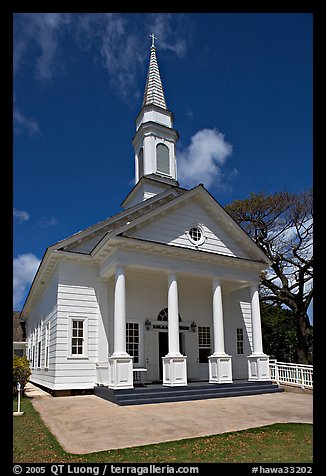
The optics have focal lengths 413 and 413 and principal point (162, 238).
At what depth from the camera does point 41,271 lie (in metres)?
19.6

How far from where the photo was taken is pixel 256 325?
18531mm

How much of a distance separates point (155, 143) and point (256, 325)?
11.3m

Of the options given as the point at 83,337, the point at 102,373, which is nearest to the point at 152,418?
the point at 102,373

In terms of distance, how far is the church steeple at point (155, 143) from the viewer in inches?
906

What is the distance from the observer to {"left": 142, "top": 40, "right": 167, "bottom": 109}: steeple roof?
81.0 feet

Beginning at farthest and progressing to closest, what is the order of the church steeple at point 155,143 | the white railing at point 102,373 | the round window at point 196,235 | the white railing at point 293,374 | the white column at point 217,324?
the church steeple at point 155,143
the round window at point 196,235
the white column at point 217,324
the white railing at point 293,374
the white railing at point 102,373

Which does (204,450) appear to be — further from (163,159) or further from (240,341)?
(163,159)

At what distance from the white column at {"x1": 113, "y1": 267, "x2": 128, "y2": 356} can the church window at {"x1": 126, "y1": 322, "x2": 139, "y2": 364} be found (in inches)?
110

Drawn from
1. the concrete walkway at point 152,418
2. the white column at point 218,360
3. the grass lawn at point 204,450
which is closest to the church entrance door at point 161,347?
the white column at point 218,360

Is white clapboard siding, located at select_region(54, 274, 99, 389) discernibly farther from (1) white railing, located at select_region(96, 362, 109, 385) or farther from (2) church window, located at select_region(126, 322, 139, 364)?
(2) church window, located at select_region(126, 322, 139, 364)

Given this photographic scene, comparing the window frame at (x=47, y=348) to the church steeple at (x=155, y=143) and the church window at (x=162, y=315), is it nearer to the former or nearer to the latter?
the church window at (x=162, y=315)

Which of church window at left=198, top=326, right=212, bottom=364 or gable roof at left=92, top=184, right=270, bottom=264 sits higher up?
gable roof at left=92, top=184, right=270, bottom=264

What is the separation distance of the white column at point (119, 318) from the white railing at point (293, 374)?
7.62 m

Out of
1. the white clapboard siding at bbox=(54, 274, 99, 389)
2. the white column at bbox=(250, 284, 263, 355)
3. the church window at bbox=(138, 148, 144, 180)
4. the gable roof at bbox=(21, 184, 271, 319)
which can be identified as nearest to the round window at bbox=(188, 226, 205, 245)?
the gable roof at bbox=(21, 184, 271, 319)
